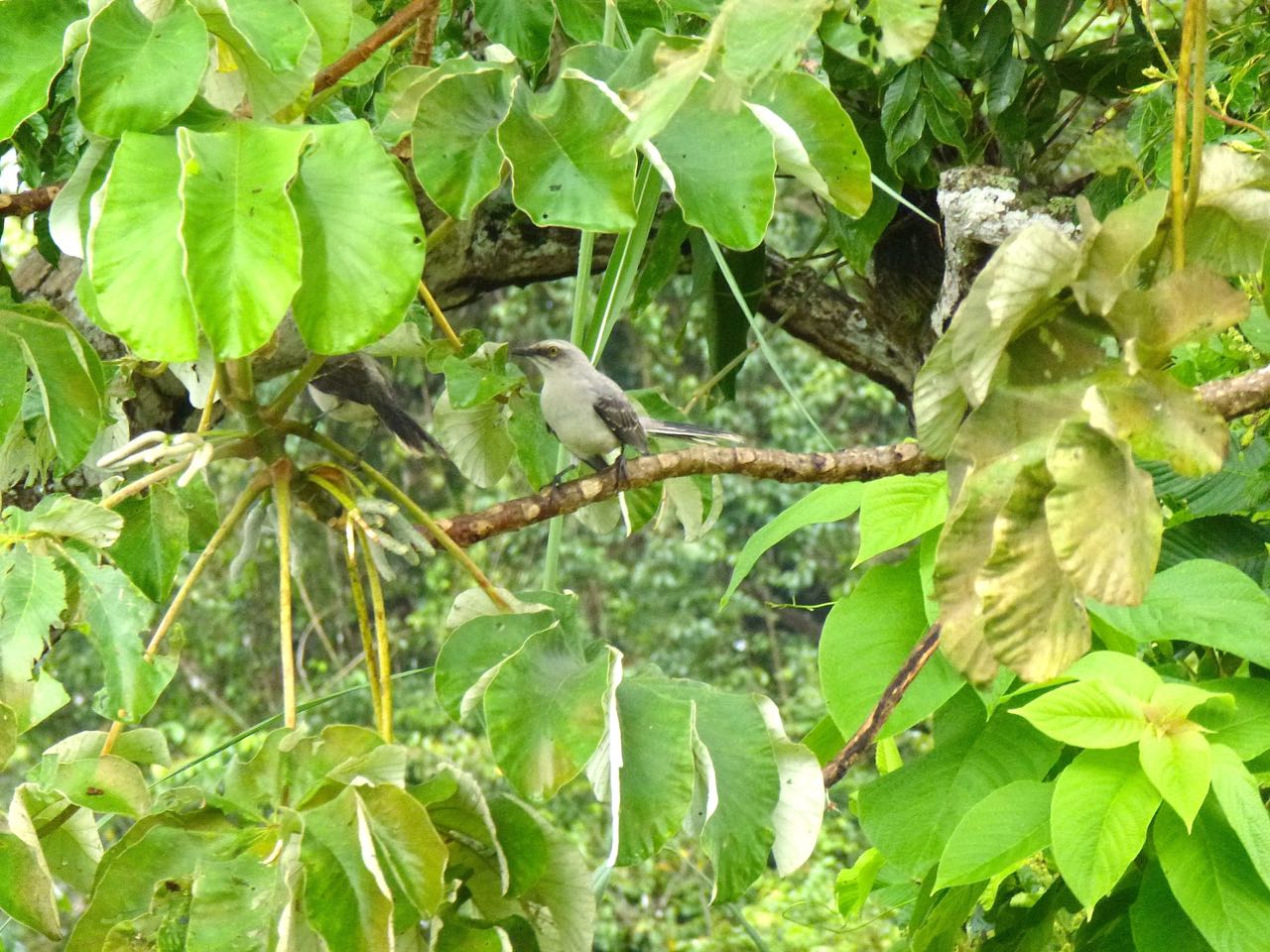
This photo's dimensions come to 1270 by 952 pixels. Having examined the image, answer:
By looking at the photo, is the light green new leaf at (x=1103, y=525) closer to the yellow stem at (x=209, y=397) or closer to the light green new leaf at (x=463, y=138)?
the light green new leaf at (x=463, y=138)

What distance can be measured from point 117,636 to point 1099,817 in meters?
0.84

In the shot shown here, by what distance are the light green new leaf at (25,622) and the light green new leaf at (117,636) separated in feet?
0.10

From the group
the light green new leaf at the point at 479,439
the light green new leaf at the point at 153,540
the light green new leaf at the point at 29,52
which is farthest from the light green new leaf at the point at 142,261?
the light green new leaf at the point at 479,439

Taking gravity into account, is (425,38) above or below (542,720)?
above

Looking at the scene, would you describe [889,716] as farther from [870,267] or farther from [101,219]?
[870,267]

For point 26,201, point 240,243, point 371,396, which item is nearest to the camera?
point 240,243

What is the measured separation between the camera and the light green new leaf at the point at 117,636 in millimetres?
1003

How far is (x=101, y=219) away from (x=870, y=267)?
6.30 feet

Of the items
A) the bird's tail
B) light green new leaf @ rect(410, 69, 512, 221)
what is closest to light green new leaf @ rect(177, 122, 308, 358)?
light green new leaf @ rect(410, 69, 512, 221)

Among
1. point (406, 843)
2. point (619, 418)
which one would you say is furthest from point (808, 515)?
point (619, 418)

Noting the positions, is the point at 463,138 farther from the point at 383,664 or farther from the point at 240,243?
the point at 383,664

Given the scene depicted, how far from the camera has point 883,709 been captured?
1.28m

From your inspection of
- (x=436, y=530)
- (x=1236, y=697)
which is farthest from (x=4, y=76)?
(x=1236, y=697)

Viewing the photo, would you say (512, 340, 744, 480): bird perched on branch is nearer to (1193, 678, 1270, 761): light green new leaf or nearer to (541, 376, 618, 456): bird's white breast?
(541, 376, 618, 456): bird's white breast
